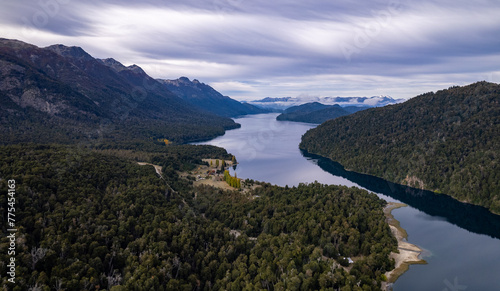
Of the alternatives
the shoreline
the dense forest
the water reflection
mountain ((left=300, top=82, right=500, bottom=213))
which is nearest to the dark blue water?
the water reflection

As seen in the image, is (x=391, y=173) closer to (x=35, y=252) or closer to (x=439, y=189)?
(x=439, y=189)

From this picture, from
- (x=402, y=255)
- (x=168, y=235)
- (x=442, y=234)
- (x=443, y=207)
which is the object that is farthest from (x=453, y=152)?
(x=168, y=235)

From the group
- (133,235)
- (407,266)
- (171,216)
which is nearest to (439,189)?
(407,266)

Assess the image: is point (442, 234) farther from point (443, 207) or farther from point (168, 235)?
point (168, 235)

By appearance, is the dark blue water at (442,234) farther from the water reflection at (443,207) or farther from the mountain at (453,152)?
the mountain at (453,152)

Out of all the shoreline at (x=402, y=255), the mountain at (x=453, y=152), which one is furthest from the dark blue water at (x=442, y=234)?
the mountain at (x=453, y=152)

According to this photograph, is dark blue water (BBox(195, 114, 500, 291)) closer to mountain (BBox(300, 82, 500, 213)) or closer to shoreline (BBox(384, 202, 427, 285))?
shoreline (BBox(384, 202, 427, 285))
